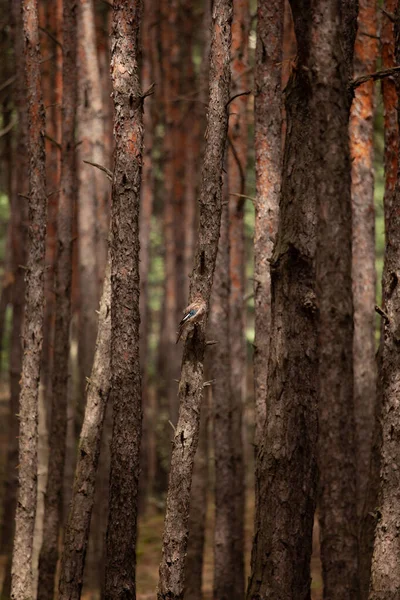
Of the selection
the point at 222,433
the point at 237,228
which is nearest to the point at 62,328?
the point at 222,433

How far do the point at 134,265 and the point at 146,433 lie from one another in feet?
38.2

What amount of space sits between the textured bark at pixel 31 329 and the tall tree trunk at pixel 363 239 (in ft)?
11.9

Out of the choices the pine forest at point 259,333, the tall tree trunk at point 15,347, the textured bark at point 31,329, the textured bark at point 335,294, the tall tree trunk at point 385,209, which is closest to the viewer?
the textured bark at point 335,294

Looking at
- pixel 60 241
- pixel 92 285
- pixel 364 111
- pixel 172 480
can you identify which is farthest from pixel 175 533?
pixel 92 285

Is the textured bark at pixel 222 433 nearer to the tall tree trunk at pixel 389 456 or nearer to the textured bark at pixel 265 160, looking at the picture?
the textured bark at pixel 265 160

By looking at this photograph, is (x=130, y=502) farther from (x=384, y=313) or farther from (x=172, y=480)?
(x=384, y=313)

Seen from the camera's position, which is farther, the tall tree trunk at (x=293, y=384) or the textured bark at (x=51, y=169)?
the textured bark at (x=51, y=169)

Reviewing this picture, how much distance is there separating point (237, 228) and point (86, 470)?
214 inches

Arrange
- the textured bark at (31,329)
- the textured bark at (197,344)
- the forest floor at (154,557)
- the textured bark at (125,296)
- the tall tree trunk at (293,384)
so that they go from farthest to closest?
the forest floor at (154,557) < the textured bark at (31,329) < the textured bark at (125,296) < the textured bark at (197,344) < the tall tree trunk at (293,384)

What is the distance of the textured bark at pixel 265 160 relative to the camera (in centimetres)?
813

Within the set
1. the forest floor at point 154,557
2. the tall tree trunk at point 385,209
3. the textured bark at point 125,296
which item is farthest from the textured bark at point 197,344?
the forest floor at point 154,557

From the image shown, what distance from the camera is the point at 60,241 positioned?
9.48m

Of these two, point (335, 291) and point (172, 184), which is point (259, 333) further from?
point (172, 184)

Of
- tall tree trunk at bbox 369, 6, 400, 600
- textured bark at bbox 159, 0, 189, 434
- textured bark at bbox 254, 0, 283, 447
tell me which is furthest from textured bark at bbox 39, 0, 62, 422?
tall tree trunk at bbox 369, 6, 400, 600
